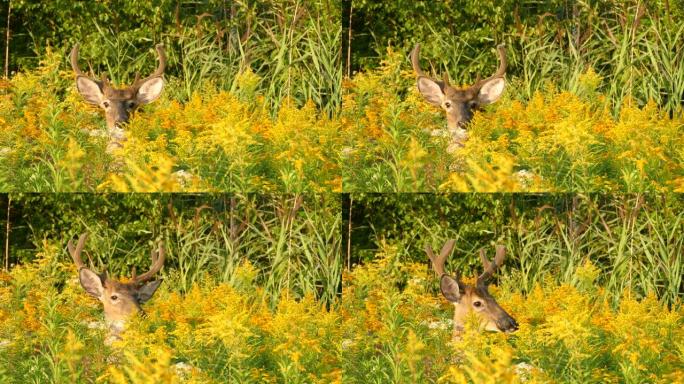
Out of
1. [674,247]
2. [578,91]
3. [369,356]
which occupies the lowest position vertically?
[369,356]

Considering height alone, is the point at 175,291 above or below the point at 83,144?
below

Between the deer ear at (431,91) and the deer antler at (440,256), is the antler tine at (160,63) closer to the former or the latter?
the deer ear at (431,91)

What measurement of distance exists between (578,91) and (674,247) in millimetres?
1021

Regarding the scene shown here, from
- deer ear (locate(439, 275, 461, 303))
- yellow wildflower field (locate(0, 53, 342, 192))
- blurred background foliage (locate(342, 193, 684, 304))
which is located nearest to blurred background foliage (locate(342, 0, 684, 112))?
yellow wildflower field (locate(0, 53, 342, 192))

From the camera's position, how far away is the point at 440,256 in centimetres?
770

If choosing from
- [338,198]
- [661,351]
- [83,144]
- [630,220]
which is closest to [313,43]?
[338,198]

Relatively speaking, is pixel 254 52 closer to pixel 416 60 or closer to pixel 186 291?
pixel 416 60

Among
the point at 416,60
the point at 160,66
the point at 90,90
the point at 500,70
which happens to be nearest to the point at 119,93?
the point at 90,90

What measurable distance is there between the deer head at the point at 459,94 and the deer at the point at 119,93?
4.76 ft

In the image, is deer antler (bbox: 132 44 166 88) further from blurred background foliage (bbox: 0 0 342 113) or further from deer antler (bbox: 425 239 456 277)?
deer antler (bbox: 425 239 456 277)

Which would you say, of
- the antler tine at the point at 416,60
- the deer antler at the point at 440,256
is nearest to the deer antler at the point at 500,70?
the antler tine at the point at 416,60

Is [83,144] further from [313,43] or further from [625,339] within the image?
[625,339]

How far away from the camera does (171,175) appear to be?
777cm

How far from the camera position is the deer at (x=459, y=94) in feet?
25.8
